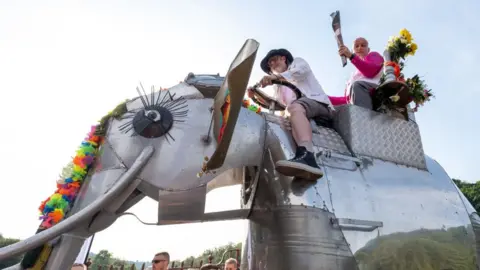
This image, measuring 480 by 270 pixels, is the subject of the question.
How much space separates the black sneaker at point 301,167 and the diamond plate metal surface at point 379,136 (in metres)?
0.75

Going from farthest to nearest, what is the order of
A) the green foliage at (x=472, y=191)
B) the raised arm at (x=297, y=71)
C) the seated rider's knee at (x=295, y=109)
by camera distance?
1. the green foliage at (x=472, y=191)
2. the raised arm at (x=297, y=71)
3. the seated rider's knee at (x=295, y=109)

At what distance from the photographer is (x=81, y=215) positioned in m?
2.64

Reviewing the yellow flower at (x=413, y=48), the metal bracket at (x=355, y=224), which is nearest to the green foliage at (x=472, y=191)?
the yellow flower at (x=413, y=48)

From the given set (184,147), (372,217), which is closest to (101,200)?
(184,147)

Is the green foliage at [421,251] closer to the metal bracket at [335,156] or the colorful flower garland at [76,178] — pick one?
the metal bracket at [335,156]

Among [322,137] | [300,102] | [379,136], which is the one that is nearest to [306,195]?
[322,137]

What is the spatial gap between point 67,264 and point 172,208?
2.77ft

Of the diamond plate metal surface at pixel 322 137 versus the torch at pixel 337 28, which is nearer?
the diamond plate metal surface at pixel 322 137

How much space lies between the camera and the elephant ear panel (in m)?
2.29

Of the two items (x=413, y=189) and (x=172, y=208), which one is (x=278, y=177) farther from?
(x=413, y=189)

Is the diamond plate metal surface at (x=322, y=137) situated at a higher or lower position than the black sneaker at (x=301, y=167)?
higher

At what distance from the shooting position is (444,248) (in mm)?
3547

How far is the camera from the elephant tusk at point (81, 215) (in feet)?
7.84

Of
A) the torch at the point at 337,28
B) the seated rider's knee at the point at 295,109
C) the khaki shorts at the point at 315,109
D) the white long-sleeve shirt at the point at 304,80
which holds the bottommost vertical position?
the seated rider's knee at the point at 295,109
